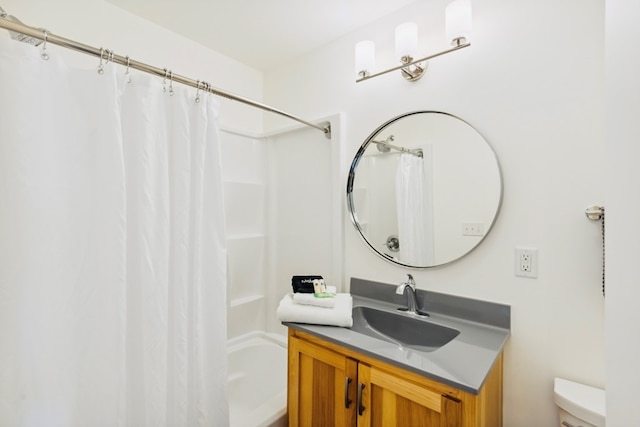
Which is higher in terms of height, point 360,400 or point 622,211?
point 622,211

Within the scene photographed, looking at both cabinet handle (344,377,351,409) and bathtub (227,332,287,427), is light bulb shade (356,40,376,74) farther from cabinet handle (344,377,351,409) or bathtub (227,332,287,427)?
bathtub (227,332,287,427)

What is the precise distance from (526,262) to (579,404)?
1.65 feet

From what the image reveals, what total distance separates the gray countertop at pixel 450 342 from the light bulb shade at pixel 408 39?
47.2 inches

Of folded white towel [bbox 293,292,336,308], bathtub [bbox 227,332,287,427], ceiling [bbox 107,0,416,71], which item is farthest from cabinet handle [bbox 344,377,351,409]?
ceiling [bbox 107,0,416,71]

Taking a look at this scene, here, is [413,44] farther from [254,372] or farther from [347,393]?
[254,372]

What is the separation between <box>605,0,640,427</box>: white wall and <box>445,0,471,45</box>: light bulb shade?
0.50 m

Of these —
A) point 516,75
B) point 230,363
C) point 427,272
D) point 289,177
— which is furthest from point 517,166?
point 230,363

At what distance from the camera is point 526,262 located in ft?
4.05

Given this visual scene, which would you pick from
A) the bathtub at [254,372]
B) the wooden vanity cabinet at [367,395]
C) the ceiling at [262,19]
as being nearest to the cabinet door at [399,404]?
the wooden vanity cabinet at [367,395]

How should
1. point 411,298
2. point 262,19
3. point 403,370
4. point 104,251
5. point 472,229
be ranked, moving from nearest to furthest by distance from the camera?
point 104,251
point 403,370
point 472,229
point 411,298
point 262,19

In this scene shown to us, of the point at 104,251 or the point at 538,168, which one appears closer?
the point at 104,251

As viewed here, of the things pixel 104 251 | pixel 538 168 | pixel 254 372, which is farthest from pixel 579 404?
pixel 254 372

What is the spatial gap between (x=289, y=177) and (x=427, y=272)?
3.85 feet

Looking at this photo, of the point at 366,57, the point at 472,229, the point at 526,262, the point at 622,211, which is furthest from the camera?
the point at 366,57
